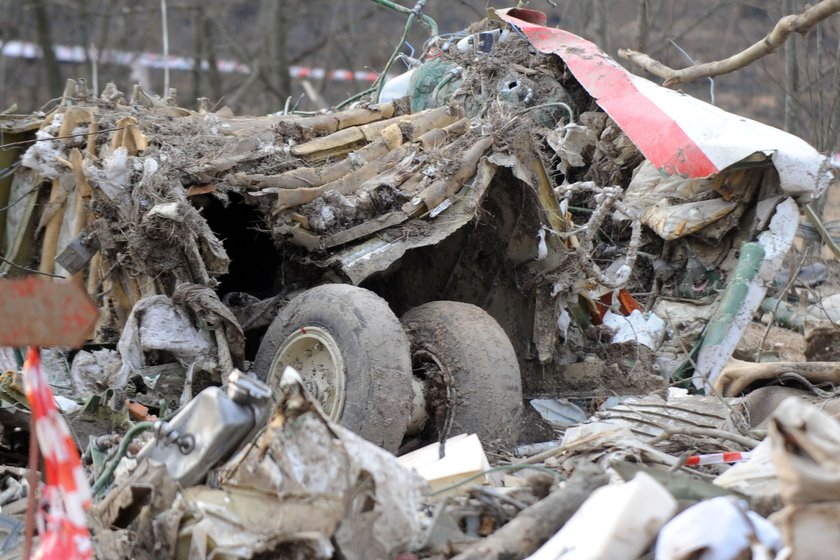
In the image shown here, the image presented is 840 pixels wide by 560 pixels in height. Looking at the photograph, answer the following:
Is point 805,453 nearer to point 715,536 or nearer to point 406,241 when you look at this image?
point 715,536

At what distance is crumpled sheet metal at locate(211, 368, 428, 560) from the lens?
12.9 ft

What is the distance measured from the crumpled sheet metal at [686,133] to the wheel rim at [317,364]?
10.9 feet

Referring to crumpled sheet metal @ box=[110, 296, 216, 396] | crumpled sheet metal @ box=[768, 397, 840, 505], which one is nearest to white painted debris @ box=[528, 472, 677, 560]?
crumpled sheet metal @ box=[768, 397, 840, 505]

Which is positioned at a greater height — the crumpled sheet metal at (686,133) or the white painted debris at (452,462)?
the crumpled sheet metal at (686,133)

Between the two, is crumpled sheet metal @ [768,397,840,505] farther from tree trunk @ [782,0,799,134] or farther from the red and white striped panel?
tree trunk @ [782,0,799,134]

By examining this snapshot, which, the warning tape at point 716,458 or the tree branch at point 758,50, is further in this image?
the tree branch at point 758,50

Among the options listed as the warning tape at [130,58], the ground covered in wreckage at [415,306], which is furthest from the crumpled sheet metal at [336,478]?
the warning tape at [130,58]

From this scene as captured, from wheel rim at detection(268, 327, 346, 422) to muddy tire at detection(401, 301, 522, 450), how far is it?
0.56 metres

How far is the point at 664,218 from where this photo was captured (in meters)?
8.29

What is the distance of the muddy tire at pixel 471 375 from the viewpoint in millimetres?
5734

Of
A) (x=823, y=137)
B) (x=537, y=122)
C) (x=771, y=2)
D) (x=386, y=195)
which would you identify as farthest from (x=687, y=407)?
(x=771, y=2)

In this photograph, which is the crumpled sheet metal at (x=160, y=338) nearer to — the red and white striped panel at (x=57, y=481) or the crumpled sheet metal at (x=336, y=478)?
the crumpled sheet metal at (x=336, y=478)

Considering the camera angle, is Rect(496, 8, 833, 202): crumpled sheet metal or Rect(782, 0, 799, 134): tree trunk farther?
Rect(782, 0, 799, 134): tree trunk

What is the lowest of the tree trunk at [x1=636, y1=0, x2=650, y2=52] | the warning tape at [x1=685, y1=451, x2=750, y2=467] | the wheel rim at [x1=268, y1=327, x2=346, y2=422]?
the warning tape at [x1=685, y1=451, x2=750, y2=467]
